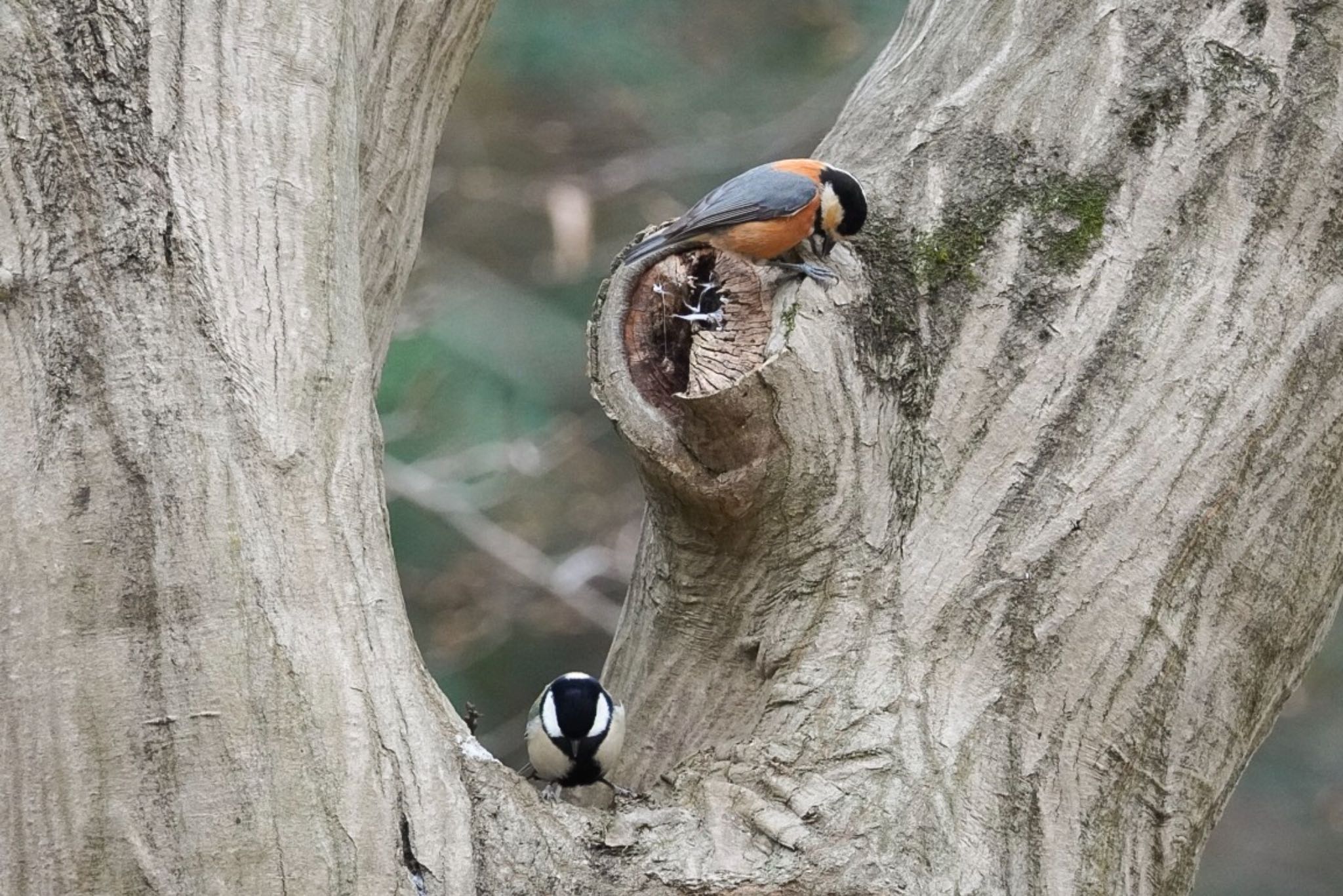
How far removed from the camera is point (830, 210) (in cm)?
294

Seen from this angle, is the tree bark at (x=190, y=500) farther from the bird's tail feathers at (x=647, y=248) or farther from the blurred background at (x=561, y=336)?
the blurred background at (x=561, y=336)

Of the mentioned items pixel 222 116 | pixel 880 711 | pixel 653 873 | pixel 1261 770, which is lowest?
pixel 1261 770

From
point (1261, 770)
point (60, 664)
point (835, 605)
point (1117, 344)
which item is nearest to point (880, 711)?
point (835, 605)

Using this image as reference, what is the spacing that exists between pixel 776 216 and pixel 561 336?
5449 mm

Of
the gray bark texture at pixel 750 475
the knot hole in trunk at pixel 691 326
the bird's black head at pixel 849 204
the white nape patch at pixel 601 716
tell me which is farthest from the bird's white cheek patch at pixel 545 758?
the bird's black head at pixel 849 204

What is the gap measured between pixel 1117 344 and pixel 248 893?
5.60 feet

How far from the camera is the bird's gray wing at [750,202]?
3.11 metres

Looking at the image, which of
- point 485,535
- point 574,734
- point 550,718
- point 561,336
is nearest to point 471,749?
point 574,734

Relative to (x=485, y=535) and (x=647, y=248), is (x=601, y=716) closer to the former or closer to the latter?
(x=647, y=248)

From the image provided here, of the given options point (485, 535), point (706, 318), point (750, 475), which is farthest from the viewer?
point (485, 535)

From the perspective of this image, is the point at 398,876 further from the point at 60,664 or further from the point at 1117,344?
the point at 1117,344

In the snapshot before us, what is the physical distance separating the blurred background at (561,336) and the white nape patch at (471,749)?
201 inches

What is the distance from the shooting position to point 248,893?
195 centimetres

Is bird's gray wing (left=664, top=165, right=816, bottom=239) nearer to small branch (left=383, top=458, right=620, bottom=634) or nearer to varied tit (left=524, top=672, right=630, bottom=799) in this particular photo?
varied tit (left=524, top=672, right=630, bottom=799)
